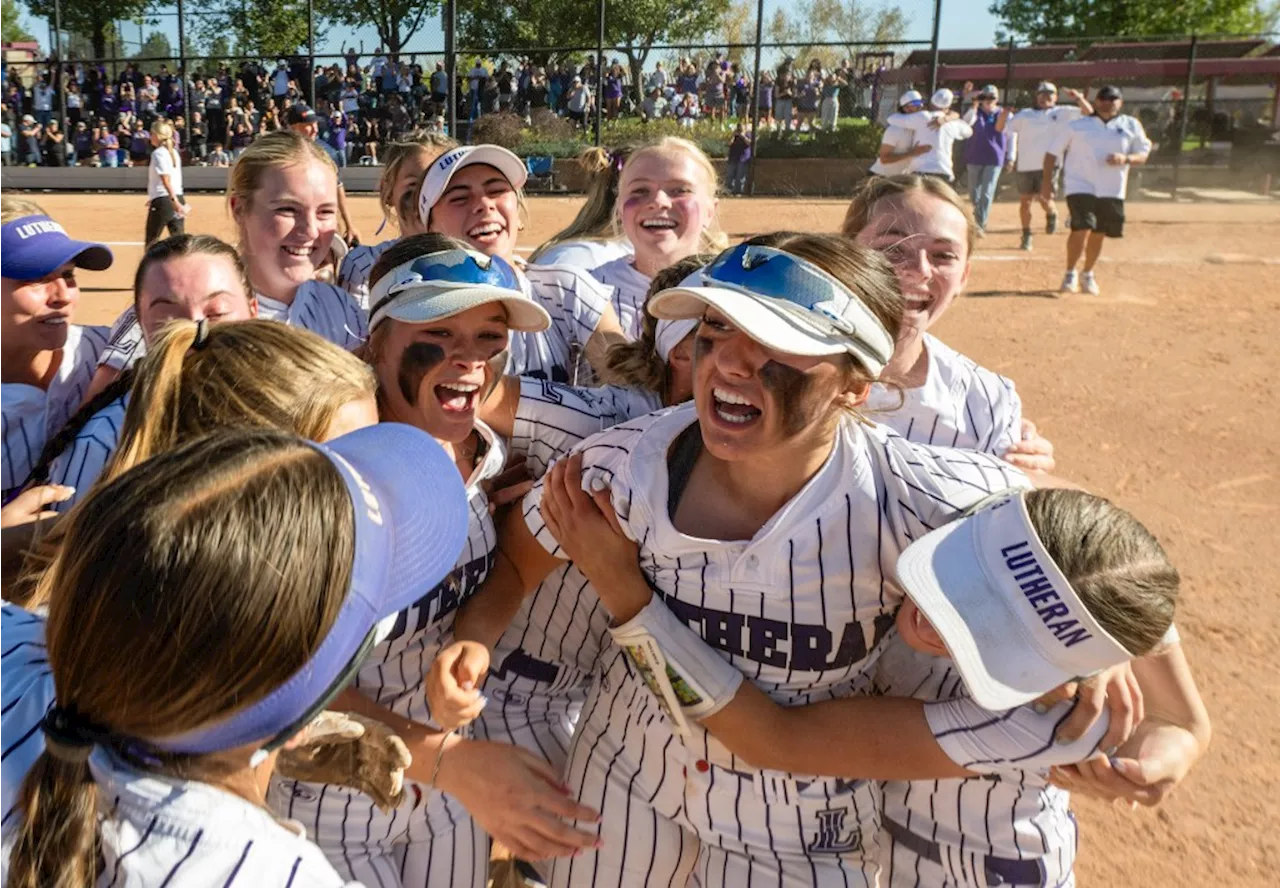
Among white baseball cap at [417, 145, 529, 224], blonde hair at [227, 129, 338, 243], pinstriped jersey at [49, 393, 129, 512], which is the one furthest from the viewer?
blonde hair at [227, 129, 338, 243]

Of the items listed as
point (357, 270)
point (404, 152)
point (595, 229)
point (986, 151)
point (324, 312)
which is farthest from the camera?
point (986, 151)

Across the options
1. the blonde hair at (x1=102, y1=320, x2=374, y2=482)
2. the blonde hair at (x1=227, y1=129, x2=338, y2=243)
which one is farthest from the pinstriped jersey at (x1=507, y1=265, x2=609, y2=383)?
the blonde hair at (x1=102, y1=320, x2=374, y2=482)

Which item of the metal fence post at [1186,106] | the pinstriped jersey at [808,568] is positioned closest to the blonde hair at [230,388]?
the pinstriped jersey at [808,568]

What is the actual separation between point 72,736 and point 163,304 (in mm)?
2124

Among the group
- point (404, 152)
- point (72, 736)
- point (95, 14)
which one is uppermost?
point (95, 14)

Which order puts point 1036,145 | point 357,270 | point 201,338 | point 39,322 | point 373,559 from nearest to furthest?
point 373,559 → point 201,338 → point 39,322 → point 357,270 → point 1036,145

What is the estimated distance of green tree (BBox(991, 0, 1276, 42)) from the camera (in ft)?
133

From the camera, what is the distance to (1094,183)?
12.3m

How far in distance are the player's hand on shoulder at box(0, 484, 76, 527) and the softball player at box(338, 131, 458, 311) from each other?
6.72 ft

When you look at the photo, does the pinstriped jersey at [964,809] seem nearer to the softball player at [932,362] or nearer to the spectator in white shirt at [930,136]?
the softball player at [932,362]

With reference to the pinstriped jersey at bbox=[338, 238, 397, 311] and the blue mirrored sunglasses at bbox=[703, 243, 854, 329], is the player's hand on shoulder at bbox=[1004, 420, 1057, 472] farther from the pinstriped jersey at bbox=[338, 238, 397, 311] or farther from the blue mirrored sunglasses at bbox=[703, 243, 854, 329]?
the pinstriped jersey at bbox=[338, 238, 397, 311]

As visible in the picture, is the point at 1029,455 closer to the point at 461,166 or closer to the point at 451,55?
the point at 461,166

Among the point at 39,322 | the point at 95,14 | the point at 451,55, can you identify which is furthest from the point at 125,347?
the point at 95,14

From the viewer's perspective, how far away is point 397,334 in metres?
2.73
